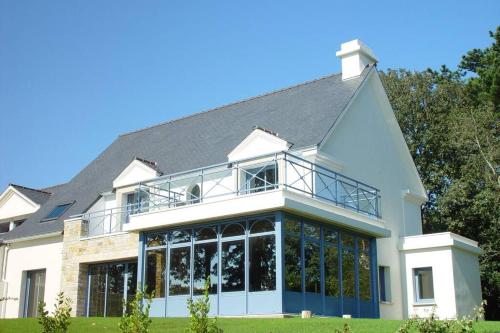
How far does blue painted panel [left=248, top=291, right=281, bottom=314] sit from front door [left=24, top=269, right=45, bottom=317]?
13066 millimetres

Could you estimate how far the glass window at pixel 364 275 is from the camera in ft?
74.3

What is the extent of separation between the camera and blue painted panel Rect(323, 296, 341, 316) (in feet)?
67.7

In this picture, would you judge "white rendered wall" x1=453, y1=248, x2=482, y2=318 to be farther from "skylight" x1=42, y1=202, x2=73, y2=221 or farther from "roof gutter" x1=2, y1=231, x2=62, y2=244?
"skylight" x1=42, y1=202, x2=73, y2=221

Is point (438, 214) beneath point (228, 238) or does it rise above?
above

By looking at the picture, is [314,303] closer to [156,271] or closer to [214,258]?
[214,258]

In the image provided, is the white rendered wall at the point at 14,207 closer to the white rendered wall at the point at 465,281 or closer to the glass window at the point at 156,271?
the glass window at the point at 156,271

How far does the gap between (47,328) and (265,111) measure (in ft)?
57.9

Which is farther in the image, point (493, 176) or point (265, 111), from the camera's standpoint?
point (493, 176)

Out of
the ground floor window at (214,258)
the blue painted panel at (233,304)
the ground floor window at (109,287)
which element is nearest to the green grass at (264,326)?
the ground floor window at (214,258)

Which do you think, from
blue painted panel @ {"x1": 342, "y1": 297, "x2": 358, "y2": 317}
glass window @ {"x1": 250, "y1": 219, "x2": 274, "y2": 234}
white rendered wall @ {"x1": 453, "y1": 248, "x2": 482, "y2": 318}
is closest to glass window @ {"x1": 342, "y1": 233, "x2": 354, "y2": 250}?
blue painted panel @ {"x1": 342, "y1": 297, "x2": 358, "y2": 317}

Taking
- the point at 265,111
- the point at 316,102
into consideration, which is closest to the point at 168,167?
the point at 265,111

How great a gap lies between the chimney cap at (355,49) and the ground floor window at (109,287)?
12025 mm

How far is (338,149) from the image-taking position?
82.3 ft

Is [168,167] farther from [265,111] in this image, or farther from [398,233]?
[398,233]
